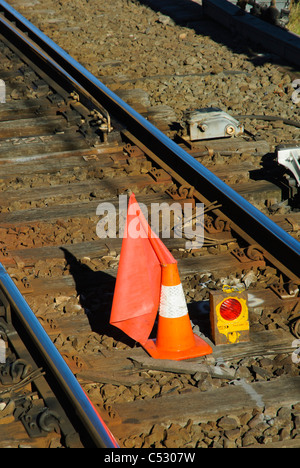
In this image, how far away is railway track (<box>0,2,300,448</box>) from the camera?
4176 mm

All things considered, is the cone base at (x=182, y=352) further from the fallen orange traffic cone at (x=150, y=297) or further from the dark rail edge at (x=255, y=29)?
the dark rail edge at (x=255, y=29)

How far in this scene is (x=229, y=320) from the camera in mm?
4777

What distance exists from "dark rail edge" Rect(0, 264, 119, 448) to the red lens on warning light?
3.70 feet

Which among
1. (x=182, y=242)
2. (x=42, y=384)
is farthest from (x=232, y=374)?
(x=182, y=242)

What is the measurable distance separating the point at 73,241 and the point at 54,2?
10.1 m

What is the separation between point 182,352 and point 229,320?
0.35 m

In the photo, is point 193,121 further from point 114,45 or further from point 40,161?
point 114,45

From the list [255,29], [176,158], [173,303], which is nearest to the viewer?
[173,303]

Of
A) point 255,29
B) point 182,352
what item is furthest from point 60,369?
point 255,29

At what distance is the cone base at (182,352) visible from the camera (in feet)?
15.5

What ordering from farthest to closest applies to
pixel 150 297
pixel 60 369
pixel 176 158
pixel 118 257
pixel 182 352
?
pixel 176 158 → pixel 118 257 → pixel 150 297 → pixel 182 352 → pixel 60 369

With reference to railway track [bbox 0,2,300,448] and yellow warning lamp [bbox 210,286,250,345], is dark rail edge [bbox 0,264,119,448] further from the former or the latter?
yellow warning lamp [bbox 210,286,250,345]

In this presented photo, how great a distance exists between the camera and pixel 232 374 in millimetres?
4516

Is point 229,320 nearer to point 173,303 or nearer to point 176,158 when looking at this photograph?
point 173,303
